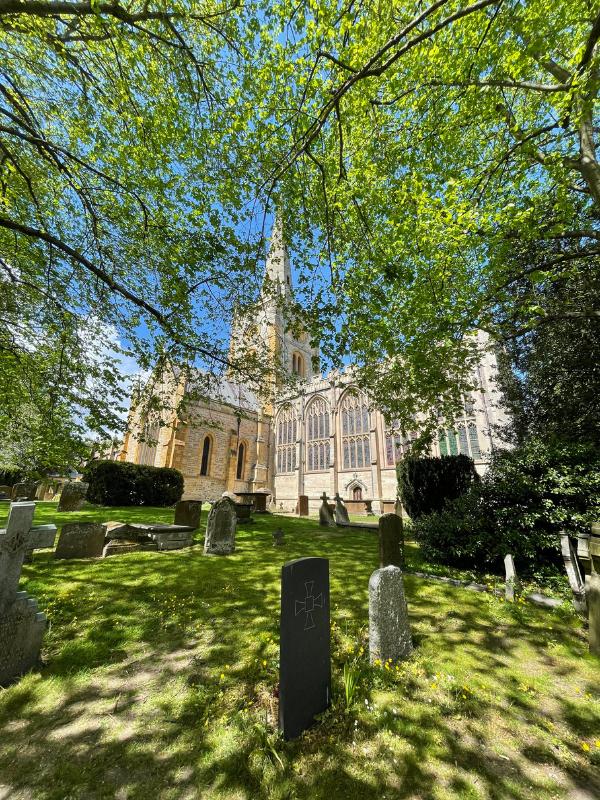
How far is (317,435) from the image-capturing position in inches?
1170

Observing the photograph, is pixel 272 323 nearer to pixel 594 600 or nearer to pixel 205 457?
pixel 594 600

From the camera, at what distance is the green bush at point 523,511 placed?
598cm

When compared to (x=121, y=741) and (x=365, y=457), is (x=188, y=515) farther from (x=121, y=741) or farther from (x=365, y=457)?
(x=365, y=457)

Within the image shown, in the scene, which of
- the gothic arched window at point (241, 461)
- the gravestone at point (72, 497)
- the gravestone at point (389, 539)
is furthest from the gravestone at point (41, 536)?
the gothic arched window at point (241, 461)

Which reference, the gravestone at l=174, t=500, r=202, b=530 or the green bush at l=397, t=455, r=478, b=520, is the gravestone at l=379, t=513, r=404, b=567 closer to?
the green bush at l=397, t=455, r=478, b=520

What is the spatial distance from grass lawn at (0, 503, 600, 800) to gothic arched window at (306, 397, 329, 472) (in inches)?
957

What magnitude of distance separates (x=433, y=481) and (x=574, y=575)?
503cm

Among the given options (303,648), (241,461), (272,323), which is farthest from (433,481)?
(241,461)

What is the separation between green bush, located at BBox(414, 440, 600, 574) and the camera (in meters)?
5.98

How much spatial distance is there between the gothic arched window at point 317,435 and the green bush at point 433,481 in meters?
18.1

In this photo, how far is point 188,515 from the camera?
946 centimetres

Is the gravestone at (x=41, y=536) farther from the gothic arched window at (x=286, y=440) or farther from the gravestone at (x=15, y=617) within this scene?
the gothic arched window at (x=286, y=440)

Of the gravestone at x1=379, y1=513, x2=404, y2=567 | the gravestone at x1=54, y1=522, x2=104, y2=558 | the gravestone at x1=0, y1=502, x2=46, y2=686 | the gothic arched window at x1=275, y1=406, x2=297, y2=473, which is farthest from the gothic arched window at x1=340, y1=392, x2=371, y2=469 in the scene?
the gravestone at x1=0, y1=502, x2=46, y2=686

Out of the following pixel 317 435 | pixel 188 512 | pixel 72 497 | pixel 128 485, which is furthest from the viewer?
pixel 317 435
